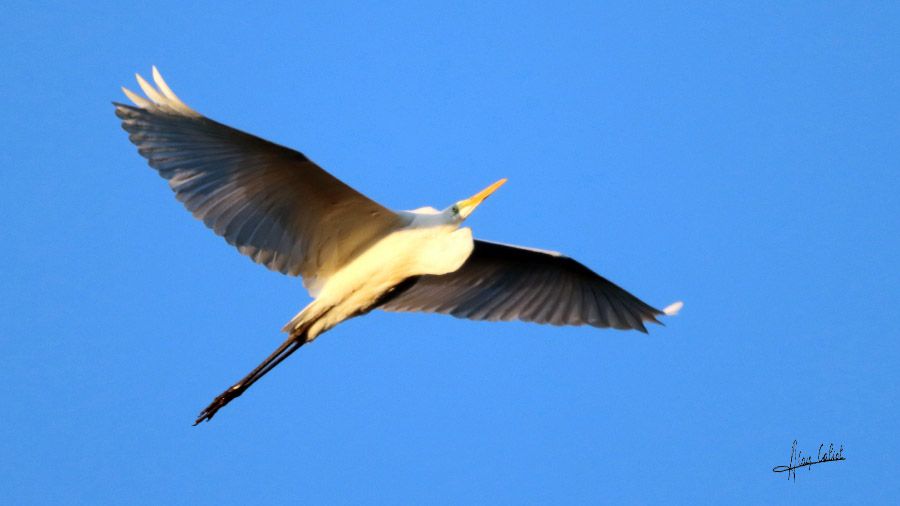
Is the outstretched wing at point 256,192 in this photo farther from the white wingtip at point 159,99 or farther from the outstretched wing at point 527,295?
the outstretched wing at point 527,295

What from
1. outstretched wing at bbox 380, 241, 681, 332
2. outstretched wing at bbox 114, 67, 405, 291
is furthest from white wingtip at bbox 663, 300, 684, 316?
outstretched wing at bbox 114, 67, 405, 291

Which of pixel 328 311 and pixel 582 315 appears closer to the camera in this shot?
pixel 328 311

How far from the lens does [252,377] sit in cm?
1055

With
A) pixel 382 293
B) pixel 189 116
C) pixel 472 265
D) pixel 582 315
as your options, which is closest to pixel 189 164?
pixel 189 116

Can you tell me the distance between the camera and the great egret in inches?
377

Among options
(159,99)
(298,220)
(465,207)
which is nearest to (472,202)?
(465,207)

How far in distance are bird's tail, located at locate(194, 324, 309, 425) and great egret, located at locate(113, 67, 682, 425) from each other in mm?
11

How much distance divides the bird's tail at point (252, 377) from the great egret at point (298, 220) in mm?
11

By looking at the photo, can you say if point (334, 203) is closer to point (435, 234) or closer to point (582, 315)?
point (435, 234)

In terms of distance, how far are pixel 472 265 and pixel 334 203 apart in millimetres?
1889

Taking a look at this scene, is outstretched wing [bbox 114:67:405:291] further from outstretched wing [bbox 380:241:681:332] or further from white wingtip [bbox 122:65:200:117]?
outstretched wing [bbox 380:241:681:332]

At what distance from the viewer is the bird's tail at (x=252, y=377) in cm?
1038

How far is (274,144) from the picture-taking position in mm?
9469

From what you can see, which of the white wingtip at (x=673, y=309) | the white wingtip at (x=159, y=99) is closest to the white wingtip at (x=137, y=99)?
the white wingtip at (x=159, y=99)
